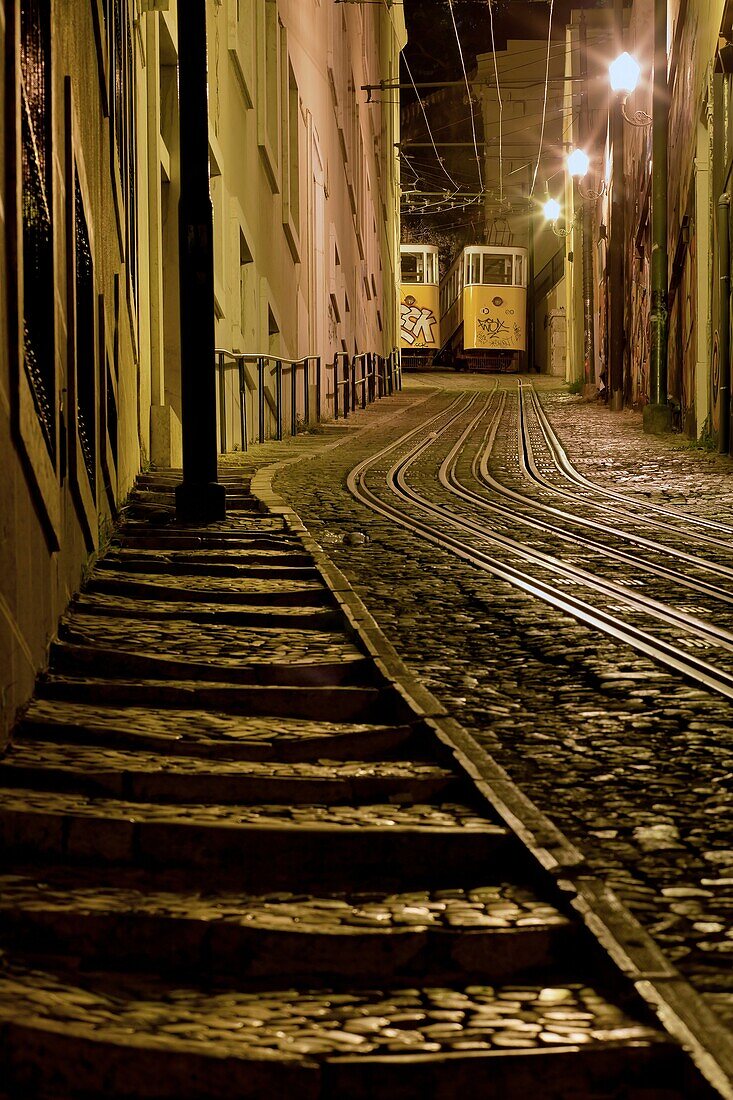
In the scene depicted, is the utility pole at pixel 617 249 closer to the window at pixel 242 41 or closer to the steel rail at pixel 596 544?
the window at pixel 242 41

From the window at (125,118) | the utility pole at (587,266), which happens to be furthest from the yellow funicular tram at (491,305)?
the window at (125,118)

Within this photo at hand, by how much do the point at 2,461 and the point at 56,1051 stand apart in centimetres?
198

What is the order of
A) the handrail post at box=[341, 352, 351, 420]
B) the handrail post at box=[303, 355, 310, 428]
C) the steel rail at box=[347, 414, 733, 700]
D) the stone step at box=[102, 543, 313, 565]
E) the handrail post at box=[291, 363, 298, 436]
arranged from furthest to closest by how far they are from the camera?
1. the handrail post at box=[341, 352, 351, 420]
2. the handrail post at box=[303, 355, 310, 428]
3. the handrail post at box=[291, 363, 298, 436]
4. the stone step at box=[102, 543, 313, 565]
5. the steel rail at box=[347, 414, 733, 700]

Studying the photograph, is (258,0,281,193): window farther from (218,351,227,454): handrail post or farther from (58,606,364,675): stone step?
(58,606,364,675): stone step

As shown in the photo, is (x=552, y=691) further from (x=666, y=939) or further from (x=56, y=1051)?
(x=56, y=1051)

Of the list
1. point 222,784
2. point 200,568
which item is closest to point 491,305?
point 200,568

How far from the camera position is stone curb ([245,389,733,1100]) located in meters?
2.36

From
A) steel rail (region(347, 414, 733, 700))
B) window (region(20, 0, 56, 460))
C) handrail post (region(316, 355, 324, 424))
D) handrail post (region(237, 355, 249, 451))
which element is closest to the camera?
window (region(20, 0, 56, 460))

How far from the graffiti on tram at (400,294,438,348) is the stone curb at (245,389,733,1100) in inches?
1956

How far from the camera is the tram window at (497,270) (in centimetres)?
4616

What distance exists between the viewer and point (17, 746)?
4082 millimetres

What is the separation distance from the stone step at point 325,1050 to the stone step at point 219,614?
3721mm

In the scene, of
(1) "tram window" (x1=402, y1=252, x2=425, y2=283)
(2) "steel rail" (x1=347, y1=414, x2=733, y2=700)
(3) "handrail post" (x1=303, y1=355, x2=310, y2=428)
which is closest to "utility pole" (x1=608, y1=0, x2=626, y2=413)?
(3) "handrail post" (x1=303, y1=355, x2=310, y2=428)

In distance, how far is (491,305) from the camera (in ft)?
152
